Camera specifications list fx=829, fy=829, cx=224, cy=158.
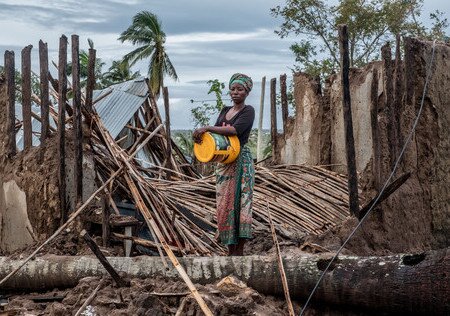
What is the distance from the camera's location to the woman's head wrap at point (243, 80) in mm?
6224

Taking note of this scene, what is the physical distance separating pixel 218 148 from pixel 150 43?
80.8 ft

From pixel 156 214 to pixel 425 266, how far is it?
2.99 metres

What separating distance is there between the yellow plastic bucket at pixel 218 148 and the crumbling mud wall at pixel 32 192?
1.91m

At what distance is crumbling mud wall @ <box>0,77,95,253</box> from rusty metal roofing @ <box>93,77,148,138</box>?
28.0 feet

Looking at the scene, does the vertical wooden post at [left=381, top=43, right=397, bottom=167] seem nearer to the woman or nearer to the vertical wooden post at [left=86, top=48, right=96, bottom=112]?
the woman

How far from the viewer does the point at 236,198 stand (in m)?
6.27

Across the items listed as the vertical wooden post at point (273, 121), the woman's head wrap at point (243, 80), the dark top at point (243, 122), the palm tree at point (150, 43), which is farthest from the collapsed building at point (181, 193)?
the palm tree at point (150, 43)

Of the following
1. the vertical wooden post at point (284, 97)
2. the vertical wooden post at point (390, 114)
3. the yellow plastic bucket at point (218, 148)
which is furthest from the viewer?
the vertical wooden post at point (284, 97)

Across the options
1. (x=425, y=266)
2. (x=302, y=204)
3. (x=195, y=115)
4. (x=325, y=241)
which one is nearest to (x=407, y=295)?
(x=425, y=266)

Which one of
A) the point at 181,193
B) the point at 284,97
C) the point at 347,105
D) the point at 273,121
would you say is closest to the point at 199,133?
the point at 347,105

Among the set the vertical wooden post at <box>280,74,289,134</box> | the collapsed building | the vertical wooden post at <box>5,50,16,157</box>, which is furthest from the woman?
the vertical wooden post at <box>280,74,289,134</box>

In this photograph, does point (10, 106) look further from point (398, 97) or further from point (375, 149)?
point (398, 97)

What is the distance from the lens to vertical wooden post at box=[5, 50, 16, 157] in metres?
8.29

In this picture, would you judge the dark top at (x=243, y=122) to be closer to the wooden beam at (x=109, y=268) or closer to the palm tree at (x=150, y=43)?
the wooden beam at (x=109, y=268)
